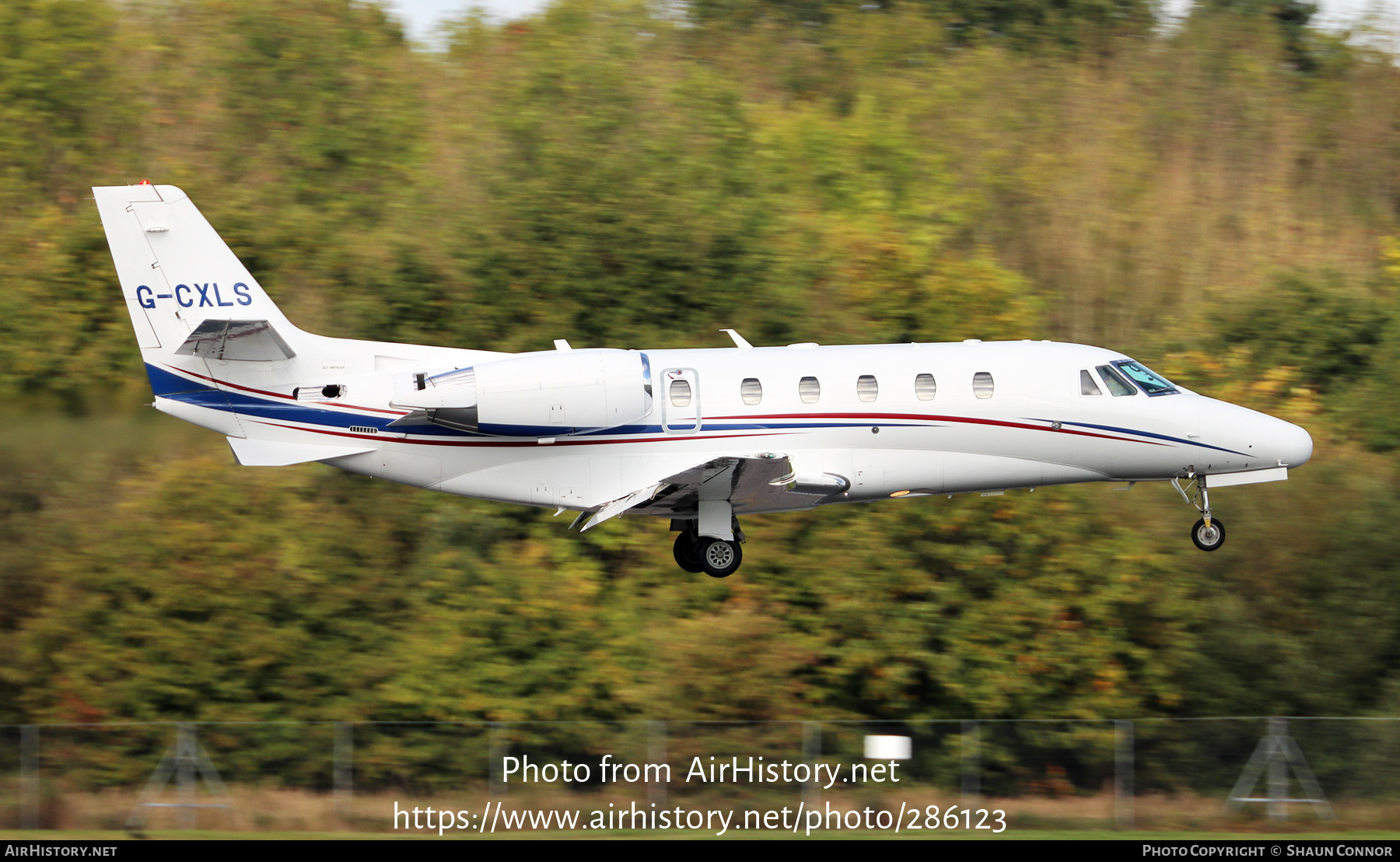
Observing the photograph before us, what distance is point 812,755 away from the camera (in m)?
18.9

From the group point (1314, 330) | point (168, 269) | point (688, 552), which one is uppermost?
point (168, 269)

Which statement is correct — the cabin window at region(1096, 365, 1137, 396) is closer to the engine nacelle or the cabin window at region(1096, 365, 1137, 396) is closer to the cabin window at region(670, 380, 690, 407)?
the cabin window at region(670, 380, 690, 407)

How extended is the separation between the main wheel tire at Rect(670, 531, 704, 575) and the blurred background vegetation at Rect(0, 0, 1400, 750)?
5.28 metres

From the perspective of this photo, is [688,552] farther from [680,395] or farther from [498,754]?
[498,754]

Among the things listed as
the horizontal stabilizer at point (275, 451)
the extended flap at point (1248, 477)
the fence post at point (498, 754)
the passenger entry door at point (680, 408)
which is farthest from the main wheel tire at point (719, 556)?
the extended flap at point (1248, 477)

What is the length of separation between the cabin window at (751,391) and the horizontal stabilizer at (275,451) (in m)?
4.98

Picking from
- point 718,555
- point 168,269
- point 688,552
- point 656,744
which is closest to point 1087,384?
→ point 718,555

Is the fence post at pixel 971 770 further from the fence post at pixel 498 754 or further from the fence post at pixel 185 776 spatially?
the fence post at pixel 185 776

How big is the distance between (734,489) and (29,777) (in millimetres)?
9722

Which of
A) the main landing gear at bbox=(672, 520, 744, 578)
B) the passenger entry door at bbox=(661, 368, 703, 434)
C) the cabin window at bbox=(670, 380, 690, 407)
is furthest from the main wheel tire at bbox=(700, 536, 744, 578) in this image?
the cabin window at bbox=(670, 380, 690, 407)

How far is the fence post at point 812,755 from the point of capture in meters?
18.6

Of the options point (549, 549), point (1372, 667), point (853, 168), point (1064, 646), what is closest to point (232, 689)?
point (549, 549)

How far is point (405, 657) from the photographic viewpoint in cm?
2662

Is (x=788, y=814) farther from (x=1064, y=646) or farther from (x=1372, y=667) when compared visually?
(x=1372, y=667)
